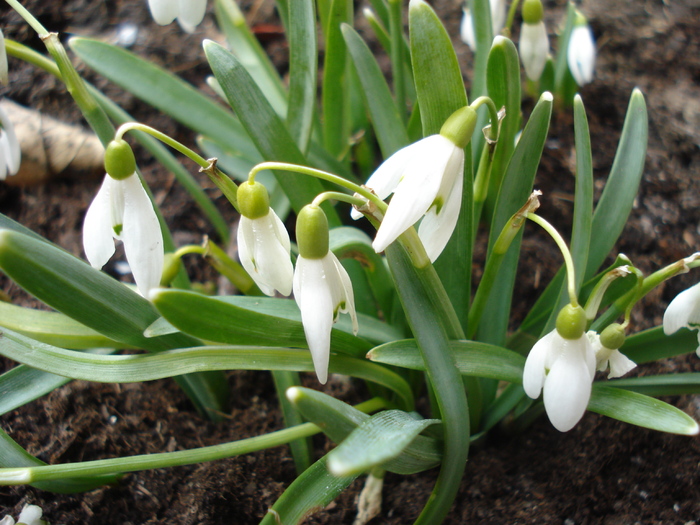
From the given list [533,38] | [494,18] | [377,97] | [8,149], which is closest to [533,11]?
[533,38]

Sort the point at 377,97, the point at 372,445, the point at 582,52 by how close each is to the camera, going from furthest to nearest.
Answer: the point at 582,52
the point at 377,97
the point at 372,445

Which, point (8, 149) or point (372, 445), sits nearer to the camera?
point (372, 445)

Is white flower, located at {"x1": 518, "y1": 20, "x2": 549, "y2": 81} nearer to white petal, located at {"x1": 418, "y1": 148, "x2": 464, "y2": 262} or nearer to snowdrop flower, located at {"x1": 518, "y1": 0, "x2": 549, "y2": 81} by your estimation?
snowdrop flower, located at {"x1": 518, "y1": 0, "x2": 549, "y2": 81}

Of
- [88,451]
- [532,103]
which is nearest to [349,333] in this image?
[88,451]

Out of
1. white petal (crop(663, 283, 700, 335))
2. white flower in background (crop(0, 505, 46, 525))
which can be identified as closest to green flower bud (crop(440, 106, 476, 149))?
white petal (crop(663, 283, 700, 335))

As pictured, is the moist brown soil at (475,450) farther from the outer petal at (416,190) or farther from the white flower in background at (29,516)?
the outer petal at (416,190)

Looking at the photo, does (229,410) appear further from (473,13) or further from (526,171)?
(473,13)

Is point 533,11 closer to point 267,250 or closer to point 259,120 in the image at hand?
point 259,120
